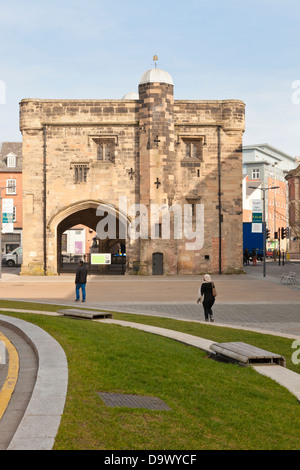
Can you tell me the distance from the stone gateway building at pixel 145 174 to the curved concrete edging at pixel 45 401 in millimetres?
32771

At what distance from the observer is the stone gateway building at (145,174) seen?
43.1 m

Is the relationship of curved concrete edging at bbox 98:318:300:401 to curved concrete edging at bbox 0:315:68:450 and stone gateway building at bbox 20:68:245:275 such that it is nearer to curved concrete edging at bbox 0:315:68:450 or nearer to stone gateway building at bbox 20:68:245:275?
curved concrete edging at bbox 0:315:68:450

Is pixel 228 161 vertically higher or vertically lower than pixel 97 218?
higher

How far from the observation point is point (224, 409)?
698 centimetres

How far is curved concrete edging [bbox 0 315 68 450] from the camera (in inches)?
203

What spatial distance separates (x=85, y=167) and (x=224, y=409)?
38076mm

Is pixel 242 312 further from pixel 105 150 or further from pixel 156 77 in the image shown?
pixel 156 77

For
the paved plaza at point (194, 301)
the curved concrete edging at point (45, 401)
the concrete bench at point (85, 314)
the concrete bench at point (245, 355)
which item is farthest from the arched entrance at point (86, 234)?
the concrete bench at point (245, 355)

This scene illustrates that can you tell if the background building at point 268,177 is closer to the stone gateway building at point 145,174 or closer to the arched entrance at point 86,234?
the arched entrance at point 86,234

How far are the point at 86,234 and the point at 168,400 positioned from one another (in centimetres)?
7126

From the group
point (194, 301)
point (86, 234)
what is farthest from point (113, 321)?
point (86, 234)
